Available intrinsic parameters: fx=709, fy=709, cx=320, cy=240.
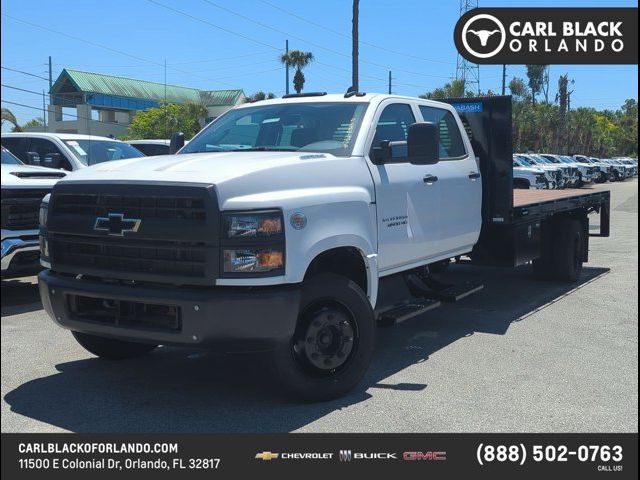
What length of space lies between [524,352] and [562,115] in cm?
6351

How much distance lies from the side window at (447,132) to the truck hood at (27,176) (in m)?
3.78

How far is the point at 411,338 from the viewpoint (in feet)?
21.4

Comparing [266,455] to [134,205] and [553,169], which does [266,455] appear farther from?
[553,169]

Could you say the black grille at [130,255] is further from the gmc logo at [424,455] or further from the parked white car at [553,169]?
the parked white car at [553,169]

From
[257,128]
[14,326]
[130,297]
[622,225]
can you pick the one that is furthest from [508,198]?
[622,225]

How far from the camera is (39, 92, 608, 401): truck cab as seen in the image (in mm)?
4094

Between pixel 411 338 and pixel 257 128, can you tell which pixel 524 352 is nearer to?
pixel 411 338

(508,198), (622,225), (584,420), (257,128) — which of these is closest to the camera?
(584,420)

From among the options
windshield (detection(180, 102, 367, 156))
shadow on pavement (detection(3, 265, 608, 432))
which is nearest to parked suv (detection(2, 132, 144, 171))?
windshield (detection(180, 102, 367, 156))

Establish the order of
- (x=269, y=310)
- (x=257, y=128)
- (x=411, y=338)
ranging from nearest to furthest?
(x=269, y=310), (x=257, y=128), (x=411, y=338)

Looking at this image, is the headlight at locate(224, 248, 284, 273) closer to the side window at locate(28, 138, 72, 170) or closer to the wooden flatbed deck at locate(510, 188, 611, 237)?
the wooden flatbed deck at locate(510, 188, 611, 237)

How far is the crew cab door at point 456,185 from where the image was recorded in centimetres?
627

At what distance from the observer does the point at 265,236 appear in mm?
4121

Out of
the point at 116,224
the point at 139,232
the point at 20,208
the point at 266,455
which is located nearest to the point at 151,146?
the point at 20,208
